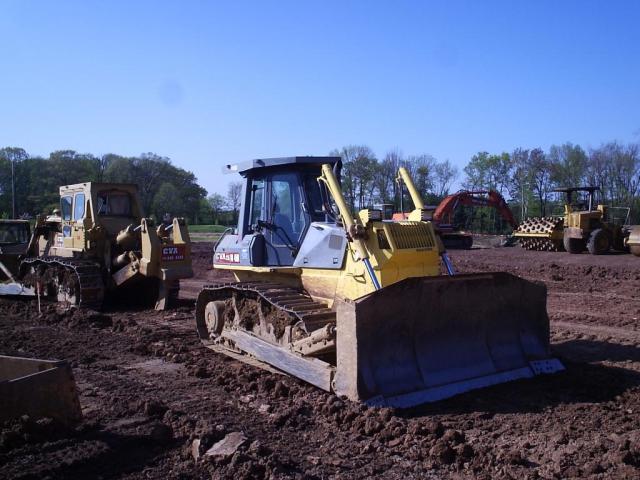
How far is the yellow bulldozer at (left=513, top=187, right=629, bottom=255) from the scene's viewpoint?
74.3 feet

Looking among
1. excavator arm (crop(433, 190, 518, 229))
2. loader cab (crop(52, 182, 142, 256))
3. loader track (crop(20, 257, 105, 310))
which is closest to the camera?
loader track (crop(20, 257, 105, 310))

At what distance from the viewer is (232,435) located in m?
4.81

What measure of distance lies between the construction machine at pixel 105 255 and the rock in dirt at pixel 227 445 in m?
7.70

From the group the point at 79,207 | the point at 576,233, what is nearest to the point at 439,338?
the point at 79,207

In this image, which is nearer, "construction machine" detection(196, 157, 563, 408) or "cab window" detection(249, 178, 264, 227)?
"construction machine" detection(196, 157, 563, 408)

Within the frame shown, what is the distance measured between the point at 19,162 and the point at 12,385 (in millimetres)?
52649

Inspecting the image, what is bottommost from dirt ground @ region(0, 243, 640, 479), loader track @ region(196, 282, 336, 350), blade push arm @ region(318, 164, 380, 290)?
dirt ground @ region(0, 243, 640, 479)

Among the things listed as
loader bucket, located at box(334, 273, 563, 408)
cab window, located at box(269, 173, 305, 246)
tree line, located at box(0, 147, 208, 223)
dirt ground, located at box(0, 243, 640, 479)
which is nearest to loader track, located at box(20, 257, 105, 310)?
dirt ground, located at box(0, 243, 640, 479)

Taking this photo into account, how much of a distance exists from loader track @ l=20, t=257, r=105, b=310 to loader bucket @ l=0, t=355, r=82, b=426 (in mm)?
7082

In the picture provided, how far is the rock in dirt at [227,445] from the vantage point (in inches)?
176

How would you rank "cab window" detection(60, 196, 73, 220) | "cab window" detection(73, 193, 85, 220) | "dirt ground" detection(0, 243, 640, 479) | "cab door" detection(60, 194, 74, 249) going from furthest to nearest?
"cab window" detection(60, 196, 73, 220) < "cab door" detection(60, 194, 74, 249) < "cab window" detection(73, 193, 85, 220) < "dirt ground" detection(0, 243, 640, 479)

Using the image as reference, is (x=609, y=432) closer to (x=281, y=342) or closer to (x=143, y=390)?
(x=281, y=342)

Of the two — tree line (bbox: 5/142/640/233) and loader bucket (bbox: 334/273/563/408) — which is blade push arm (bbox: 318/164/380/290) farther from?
tree line (bbox: 5/142/640/233)

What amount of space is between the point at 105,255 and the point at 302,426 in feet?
29.5
